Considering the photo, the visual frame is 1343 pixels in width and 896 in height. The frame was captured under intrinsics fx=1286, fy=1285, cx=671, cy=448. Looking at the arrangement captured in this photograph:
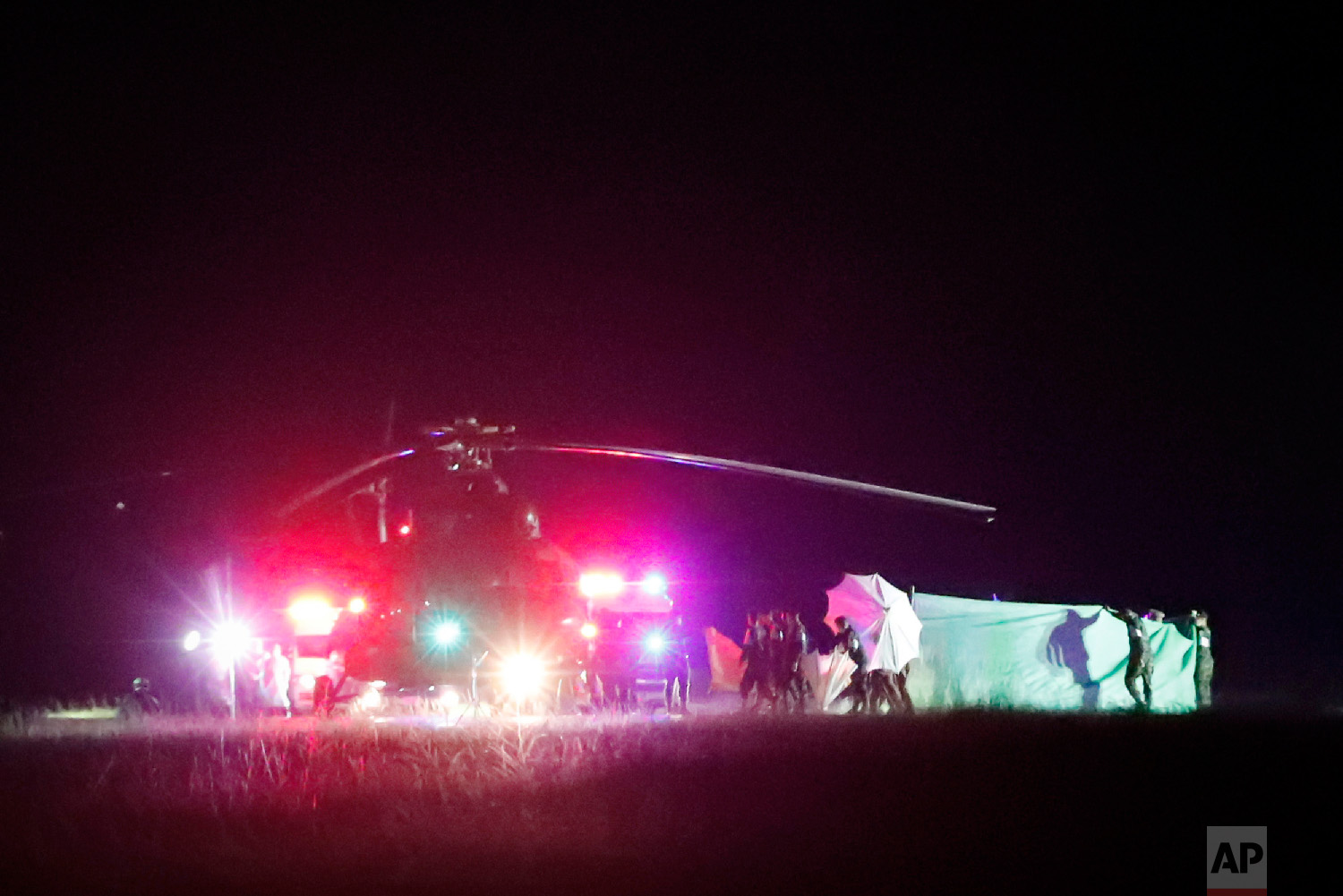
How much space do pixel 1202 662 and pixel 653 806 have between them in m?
13.5

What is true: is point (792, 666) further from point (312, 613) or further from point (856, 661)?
point (312, 613)

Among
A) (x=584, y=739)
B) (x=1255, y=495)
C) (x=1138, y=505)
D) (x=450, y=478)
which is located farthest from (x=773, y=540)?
(x=584, y=739)

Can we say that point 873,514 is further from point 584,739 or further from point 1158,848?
point 1158,848

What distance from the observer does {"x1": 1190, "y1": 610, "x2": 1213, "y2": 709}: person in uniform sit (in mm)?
19453

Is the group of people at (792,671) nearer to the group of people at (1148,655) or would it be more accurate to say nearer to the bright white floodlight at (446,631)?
the group of people at (1148,655)

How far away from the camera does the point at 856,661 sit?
1839 centimetres

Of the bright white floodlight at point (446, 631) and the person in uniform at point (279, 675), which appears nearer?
the bright white floodlight at point (446, 631)

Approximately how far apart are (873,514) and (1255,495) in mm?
8564

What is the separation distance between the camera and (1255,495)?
2836 cm

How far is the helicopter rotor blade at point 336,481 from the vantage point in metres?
14.2

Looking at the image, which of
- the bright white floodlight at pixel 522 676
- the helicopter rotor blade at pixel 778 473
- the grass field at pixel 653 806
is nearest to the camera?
the grass field at pixel 653 806

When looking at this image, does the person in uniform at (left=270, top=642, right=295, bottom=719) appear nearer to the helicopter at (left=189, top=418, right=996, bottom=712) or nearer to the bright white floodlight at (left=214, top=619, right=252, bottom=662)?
the bright white floodlight at (left=214, top=619, right=252, bottom=662)

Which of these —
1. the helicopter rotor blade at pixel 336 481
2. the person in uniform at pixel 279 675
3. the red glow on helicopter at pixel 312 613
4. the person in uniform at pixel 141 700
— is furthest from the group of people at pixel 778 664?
the person in uniform at pixel 141 700

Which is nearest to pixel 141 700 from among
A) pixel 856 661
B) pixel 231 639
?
Result: pixel 231 639
